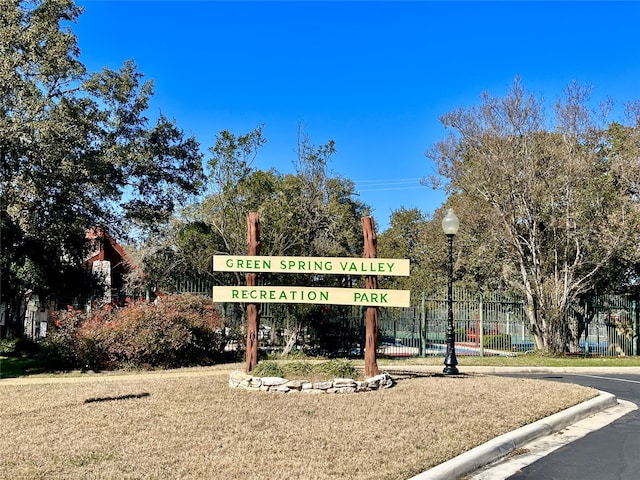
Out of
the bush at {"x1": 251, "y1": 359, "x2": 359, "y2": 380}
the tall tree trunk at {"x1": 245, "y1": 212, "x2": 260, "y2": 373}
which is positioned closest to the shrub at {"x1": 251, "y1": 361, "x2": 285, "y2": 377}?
the bush at {"x1": 251, "y1": 359, "x2": 359, "y2": 380}

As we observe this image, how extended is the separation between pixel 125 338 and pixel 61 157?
5.11m

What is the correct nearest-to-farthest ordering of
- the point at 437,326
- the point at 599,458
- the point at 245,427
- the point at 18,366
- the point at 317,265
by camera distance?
the point at 599,458, the point at 245,427, the point at 317,265, the point at 18,366, the point at 437,326

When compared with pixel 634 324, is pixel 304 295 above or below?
above

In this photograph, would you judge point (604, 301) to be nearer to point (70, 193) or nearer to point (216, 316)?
point (216, 316)

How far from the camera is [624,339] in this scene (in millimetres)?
22344

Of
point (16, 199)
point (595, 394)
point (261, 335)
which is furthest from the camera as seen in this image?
point (261, 335)

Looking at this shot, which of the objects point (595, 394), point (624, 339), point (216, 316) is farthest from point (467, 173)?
point (595, 394)

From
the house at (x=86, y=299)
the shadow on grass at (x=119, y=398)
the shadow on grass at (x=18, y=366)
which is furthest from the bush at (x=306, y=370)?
the house at (x=86, y=299)

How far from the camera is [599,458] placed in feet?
21.0

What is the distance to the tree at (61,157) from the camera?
14914 millimetres

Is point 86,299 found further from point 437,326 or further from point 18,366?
point 437,326

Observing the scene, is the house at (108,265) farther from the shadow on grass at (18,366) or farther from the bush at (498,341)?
the bush at (498,341)

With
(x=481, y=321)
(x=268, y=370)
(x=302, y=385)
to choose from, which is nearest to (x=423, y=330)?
(x=481, y=321)

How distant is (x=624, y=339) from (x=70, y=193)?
20684mm
